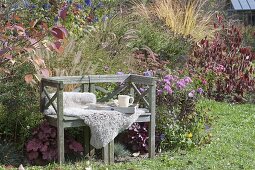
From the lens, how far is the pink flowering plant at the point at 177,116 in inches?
251

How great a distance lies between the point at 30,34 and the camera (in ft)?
17.2

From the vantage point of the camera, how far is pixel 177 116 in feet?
21.6

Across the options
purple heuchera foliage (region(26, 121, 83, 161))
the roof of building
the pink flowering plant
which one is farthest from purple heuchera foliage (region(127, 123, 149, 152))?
the roof of building

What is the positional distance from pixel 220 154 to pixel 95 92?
1.67 meters

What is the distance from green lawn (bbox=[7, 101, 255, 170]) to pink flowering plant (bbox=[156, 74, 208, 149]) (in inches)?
7.2

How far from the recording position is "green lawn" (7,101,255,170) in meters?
5.63

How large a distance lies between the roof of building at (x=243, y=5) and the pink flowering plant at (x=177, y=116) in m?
20.4

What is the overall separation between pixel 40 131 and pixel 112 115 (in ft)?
2.54

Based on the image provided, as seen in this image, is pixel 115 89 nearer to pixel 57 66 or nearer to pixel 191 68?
pixel 57 66

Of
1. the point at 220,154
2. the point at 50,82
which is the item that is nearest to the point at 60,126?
the point at 50,82

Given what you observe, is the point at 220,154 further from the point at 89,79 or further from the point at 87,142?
the point at 89,79

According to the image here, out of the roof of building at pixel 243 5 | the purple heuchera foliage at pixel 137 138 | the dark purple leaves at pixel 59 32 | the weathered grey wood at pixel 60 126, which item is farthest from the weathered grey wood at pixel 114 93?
the roof of building at pixel 243 5

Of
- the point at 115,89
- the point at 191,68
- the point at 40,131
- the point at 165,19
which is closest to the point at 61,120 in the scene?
the point at 40,131

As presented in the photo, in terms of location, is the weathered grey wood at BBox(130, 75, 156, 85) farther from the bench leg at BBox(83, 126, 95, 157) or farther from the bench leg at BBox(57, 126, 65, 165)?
the bench leg at BBox(57, 126, 65, 165)
